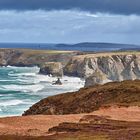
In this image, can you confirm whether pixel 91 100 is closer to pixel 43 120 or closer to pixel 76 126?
pixel 43 120

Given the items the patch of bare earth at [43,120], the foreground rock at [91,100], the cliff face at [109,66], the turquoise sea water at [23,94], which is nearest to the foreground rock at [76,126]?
the patch of bare earth at [43,120]

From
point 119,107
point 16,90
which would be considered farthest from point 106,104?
point 16,90

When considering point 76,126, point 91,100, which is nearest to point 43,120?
point 76,126

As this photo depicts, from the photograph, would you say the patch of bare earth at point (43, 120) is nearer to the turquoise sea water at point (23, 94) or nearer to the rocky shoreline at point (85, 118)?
the rocky shoreline at point (85, 118)

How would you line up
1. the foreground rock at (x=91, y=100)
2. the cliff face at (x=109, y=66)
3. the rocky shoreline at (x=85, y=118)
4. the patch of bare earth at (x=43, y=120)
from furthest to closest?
the cliff face at (x=109, y=66) < the foreground rock at (x=91, y=100) < the patch of bare earth at (x=43, y=120) < the rocky shoreline at (x=85, y=118)

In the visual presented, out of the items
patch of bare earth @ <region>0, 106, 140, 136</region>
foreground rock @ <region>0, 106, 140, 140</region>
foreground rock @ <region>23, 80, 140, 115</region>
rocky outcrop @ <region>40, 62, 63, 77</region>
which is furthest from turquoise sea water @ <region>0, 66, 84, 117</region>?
foreground rock @ <region>0, 106, 140, 140</region>

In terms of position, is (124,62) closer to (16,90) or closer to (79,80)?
(79,80)
